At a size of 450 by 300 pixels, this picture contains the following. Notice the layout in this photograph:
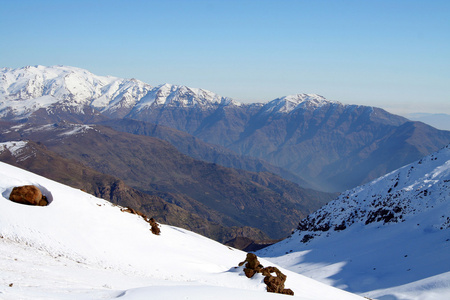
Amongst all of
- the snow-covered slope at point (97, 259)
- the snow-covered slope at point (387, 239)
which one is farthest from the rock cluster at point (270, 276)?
the snow-covered slope at point (387, 239)

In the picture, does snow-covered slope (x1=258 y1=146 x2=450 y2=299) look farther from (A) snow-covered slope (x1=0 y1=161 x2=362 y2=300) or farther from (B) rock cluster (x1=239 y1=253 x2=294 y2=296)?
(B) rock cluster (x1=239 y1=253 x2=294 y2=296)

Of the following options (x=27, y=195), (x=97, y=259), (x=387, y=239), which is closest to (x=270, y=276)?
(x=97, y=259)

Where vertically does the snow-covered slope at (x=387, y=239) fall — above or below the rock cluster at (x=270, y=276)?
below

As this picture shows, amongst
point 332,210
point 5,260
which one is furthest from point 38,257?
point 332,210

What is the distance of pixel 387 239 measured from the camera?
52.8 meters

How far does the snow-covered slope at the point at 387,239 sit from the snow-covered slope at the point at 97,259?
12.8m

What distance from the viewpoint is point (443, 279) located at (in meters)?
32.6

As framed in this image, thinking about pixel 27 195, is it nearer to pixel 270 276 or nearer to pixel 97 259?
pixel 97 259

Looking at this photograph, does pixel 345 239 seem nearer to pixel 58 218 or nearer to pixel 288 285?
pixel 288 285

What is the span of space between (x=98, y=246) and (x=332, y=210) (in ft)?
219

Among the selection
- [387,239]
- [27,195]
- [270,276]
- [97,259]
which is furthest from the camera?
[387,239]

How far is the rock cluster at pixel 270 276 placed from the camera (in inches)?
898

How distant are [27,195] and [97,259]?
652 cm

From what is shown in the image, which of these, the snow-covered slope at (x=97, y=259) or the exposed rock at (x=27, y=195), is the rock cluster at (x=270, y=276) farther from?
the exposed rock at (x=27, y=195)
